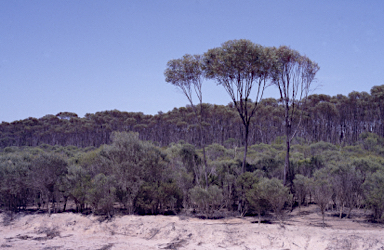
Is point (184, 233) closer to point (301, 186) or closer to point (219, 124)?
point (301, 186)

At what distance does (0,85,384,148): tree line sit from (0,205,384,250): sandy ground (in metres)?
32.7

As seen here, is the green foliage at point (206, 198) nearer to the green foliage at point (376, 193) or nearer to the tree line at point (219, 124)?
the green foliage at point (376, 193)

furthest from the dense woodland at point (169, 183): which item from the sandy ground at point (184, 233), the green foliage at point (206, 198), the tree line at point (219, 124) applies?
the tree line at point (219, 124)

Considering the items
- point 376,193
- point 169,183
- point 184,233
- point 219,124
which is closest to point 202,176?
point 169,183

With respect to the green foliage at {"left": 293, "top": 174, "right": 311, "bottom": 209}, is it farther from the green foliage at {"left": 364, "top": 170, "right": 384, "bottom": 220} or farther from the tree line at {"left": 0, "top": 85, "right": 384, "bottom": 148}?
the tree line at {"left": 0, "top": 85, "right": 384, "bottom": 148}

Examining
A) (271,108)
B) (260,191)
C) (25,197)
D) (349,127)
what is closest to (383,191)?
(260,191)

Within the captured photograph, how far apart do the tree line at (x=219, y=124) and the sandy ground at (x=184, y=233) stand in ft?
107

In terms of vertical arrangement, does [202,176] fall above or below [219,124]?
below

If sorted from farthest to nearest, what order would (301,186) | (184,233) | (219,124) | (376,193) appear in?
(219,124) < (301,186) < (376,193) < (184,233)

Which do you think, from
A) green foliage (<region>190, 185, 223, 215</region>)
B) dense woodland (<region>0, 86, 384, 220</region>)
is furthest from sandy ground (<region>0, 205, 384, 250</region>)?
dense woodland (<region>0, 86, 384, 220</region>)

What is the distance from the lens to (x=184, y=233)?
15352mm

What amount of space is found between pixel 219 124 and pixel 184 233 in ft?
152

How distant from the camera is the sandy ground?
13.3 metres

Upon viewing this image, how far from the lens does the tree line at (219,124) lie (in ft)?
166
